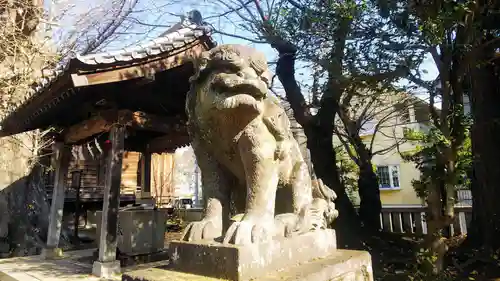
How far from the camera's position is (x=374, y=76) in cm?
539

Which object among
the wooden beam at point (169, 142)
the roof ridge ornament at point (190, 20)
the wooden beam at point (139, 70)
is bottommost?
→ the wooden beam at point (169, 142)

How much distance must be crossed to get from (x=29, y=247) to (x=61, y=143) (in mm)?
2990

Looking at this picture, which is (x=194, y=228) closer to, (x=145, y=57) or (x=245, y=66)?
(x=245, y=66)

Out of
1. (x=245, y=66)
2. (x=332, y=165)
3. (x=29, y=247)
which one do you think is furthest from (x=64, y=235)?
(x=245, y=66)

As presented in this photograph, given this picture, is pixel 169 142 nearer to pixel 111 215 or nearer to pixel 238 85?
pixel 111 215

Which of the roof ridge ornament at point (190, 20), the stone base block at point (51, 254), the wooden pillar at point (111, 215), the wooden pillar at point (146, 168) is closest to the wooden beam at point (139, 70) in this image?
the roof ridge ornament at point (190, 20)

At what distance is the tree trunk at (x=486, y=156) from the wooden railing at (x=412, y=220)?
1.29 metres

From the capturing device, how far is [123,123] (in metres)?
4.97

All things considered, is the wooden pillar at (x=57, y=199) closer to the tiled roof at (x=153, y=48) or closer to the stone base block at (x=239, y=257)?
the tiled roof at (x=153, y=48)

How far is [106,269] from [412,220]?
6765mm

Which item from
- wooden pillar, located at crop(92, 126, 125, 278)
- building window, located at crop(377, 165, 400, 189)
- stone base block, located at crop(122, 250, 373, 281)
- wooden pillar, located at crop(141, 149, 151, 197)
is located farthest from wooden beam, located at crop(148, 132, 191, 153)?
building window, located at crop(377, 165, 400, 189)

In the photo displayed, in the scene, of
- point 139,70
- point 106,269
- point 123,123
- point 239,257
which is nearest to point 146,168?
point 123,123

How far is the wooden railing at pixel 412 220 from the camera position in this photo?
7.22 meters

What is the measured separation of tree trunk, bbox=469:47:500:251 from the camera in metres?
5.55
